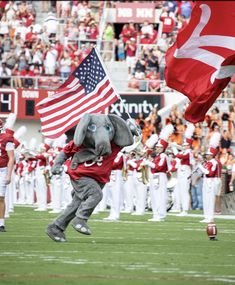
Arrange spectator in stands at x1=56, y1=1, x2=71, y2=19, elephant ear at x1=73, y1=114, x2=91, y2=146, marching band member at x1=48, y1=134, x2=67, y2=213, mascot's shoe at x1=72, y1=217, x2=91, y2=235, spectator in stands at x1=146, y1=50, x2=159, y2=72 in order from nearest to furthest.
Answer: elephant ear at x1=73, y1=114, x2=91, y2=146, mascot's shoe at x1=72, y1=217, x2=91, y2=235, marching band member at x1=48, y1=134, x2=67, y2=213, spectator in stands at x1=146, y1=50, x2=159, y2=72, spectator in stands at x1=56, y1=1, x2=71, y2=19

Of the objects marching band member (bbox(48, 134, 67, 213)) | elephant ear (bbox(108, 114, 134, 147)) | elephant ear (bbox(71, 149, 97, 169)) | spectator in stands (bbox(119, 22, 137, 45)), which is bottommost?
marching band member (bbox(48, 134, 67, 213))

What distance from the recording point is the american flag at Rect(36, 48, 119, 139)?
22250 mm

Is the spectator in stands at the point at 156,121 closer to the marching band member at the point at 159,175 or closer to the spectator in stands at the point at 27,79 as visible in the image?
the spectator in stands at the point at 27,79

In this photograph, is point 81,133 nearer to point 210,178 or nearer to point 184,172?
point 210,178

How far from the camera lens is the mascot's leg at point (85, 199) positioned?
56.6 ft

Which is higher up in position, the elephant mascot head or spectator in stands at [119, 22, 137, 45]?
spectator in stands at [119, 22, 137, 45]

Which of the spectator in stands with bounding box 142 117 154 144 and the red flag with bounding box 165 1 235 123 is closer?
the red flag with bounding box 165 1 235 123

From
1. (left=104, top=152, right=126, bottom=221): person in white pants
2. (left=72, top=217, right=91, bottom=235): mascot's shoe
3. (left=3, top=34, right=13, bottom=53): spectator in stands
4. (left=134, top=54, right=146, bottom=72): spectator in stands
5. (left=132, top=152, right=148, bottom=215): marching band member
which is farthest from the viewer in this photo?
(left=3, top=34, right=13, bottom=53): spectator in stands

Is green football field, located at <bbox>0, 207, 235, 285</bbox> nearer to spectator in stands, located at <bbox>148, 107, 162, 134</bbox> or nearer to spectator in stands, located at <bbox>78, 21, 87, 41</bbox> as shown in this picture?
spectator in stands, located at <bbox>148, 107, 162, 134</bbox>

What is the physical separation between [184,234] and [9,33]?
79.5ft

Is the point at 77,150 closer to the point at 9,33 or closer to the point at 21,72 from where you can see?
the point at 21,72

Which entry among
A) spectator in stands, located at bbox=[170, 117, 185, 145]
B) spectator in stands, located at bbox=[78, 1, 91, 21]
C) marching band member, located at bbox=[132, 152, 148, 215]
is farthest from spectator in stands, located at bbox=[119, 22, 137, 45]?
marching band member, located at bbox=[132, 152, 148, 215]

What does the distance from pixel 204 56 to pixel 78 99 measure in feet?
14.5

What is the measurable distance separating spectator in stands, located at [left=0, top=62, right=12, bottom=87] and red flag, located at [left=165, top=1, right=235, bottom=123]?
21.4 metres
